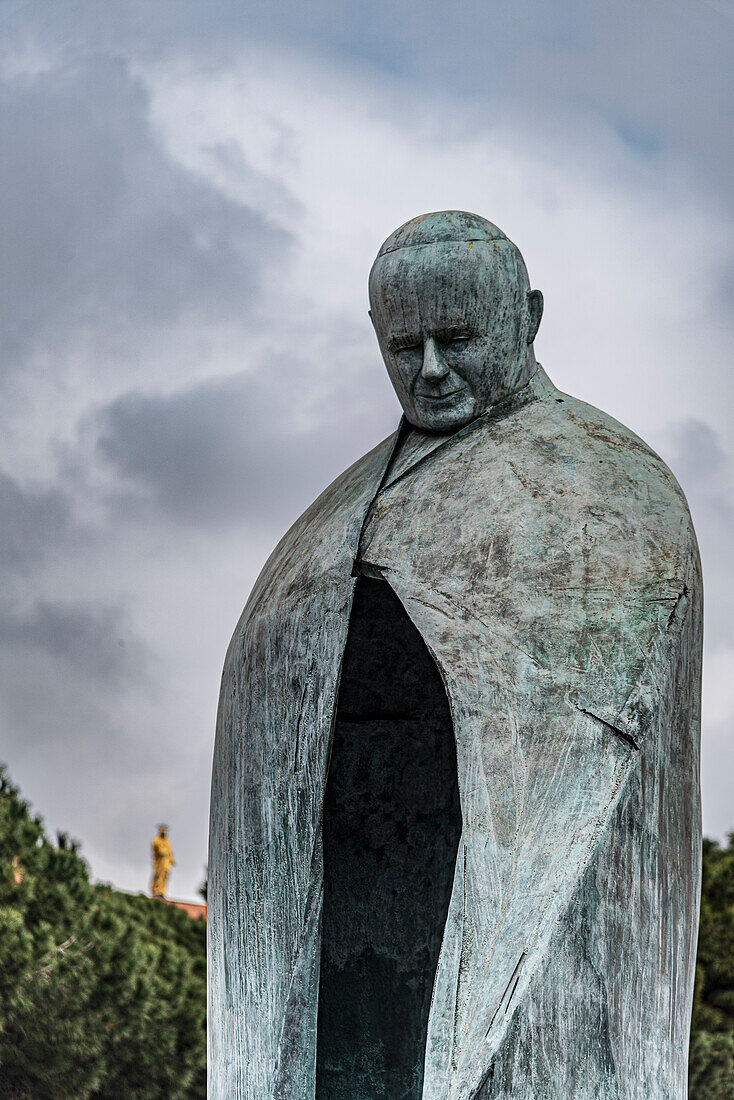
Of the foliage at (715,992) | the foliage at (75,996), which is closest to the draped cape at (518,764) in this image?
the foliage at (75,996)

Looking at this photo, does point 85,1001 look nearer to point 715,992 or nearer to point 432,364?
point 715,992

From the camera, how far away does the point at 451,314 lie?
388 cm

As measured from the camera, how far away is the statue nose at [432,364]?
12.8 ft

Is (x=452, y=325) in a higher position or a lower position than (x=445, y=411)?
higher

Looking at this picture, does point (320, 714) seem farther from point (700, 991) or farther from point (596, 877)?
point (700, 991)

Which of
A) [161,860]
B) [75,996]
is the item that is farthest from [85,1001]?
[161,860]

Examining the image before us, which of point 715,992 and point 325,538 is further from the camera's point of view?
point 715,992

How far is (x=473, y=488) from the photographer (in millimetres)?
3793

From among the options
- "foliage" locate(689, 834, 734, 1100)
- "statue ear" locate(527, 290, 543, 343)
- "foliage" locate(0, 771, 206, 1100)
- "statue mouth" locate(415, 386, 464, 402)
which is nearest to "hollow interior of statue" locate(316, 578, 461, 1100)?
"statue mouth" locate(415, 386, 464, 402)

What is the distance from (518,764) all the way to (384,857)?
0.90 metres

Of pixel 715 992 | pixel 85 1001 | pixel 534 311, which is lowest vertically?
pixel 85 1001

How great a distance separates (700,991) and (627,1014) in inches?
446

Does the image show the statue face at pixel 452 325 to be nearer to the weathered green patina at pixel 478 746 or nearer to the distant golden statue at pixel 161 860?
the weathered green patina at pixel 478 746

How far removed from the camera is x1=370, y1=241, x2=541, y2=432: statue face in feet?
12.7
